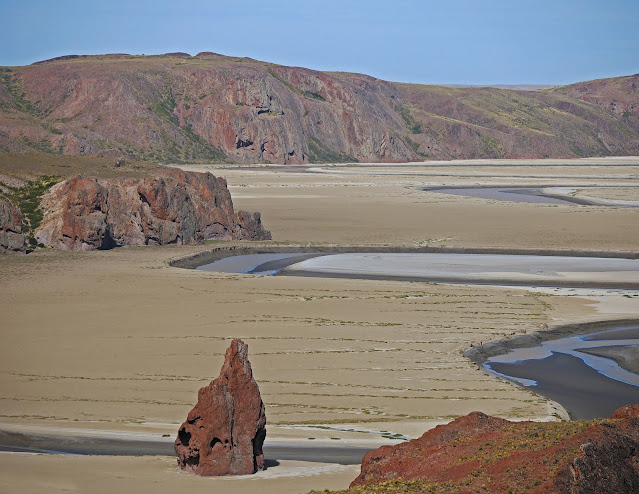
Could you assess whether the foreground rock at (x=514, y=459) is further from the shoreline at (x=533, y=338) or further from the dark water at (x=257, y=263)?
the dark water at (x=257, y=263)

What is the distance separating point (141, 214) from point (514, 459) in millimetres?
34500

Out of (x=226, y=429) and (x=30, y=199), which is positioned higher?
(x=30, y=199)

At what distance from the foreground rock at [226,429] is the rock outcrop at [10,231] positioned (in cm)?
2647

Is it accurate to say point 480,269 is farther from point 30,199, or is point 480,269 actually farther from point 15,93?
point 15,93

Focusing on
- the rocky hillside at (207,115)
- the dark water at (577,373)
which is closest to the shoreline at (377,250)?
the dark water at (577,373)

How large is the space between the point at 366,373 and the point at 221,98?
413ft

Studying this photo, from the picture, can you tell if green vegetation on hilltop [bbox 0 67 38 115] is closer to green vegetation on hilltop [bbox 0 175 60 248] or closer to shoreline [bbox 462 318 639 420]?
green vegetation on hilltop [bbox 0 175 60 248]

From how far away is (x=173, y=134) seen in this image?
436 feet

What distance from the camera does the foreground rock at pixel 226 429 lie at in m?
13.3

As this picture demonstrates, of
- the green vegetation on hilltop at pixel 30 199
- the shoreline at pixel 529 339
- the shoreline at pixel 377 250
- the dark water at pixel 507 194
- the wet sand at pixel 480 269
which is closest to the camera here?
the shoreline at pixel 529 339

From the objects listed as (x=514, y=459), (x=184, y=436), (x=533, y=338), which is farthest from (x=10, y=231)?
(x=514, y=459)

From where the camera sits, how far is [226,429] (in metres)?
13.3

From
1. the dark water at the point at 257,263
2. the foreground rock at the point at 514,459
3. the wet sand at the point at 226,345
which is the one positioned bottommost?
the dark water at the point at 257,263

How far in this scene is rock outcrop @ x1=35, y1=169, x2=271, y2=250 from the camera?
133 feet
